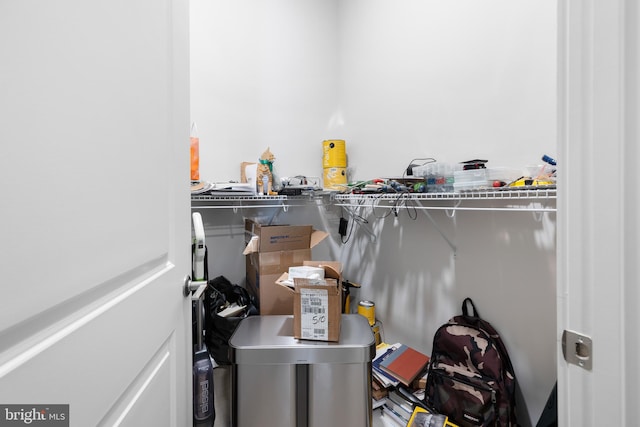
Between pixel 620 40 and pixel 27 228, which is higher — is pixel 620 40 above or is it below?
above

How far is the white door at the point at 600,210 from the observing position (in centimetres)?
43

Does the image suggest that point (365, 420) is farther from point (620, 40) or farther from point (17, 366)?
point (620, 40)

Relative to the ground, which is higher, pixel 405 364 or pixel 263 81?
pixel 263 81

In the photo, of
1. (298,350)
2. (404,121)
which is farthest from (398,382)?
(404,121)

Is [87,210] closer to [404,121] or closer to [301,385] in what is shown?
[301,385]

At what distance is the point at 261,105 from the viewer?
1.96 metres

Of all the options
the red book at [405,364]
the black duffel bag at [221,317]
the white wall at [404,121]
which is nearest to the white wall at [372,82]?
the white wall at [404,121]

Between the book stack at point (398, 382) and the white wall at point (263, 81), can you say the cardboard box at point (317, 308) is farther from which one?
the white wall at point (263, 81)

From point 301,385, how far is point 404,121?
1.50 meters

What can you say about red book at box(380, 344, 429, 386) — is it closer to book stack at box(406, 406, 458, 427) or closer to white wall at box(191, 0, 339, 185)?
book stack at box(406, 406, 458, 427)

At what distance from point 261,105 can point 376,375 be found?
1839 millimetres

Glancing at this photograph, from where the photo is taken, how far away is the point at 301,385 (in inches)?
44.1

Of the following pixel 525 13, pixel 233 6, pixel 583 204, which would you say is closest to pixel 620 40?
pixel 583 204

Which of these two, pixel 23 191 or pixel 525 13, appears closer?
pixel 23 191
